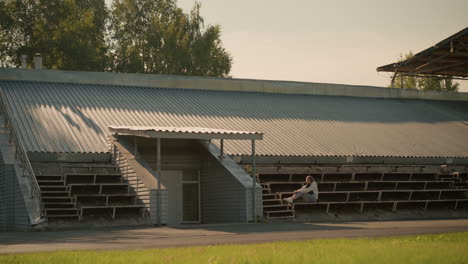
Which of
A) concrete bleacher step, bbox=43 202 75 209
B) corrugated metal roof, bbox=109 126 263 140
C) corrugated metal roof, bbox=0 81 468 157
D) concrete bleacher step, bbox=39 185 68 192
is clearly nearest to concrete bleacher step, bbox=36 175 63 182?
concrete bleacher step, bbox=39 185 68 192

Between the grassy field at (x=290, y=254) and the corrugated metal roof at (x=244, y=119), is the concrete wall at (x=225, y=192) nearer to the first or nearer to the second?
the corrugated metal roof at (x=244, y=119)

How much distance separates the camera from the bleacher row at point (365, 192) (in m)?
24.0

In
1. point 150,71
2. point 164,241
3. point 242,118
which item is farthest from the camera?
point 150,71

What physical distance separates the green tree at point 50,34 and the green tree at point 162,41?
339 cm

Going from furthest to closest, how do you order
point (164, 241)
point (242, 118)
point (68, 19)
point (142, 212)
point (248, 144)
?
point (68, 19) → point (242, 118) → point (248, 144) → point (142, 212) → point (164, 241)

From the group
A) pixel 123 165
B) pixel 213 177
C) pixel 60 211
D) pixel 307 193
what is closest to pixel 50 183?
pixel 60 211

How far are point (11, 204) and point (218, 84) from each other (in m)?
15.5

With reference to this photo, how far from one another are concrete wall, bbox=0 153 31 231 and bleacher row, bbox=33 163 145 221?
2.22ft

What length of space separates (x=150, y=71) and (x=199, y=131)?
131 ft

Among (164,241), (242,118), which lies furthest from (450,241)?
(242,118)

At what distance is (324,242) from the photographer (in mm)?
12727

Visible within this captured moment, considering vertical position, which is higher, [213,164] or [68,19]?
[68,19]

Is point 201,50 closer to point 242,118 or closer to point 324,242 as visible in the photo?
point 242,118

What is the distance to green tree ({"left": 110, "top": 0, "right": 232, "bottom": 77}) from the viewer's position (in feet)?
200
